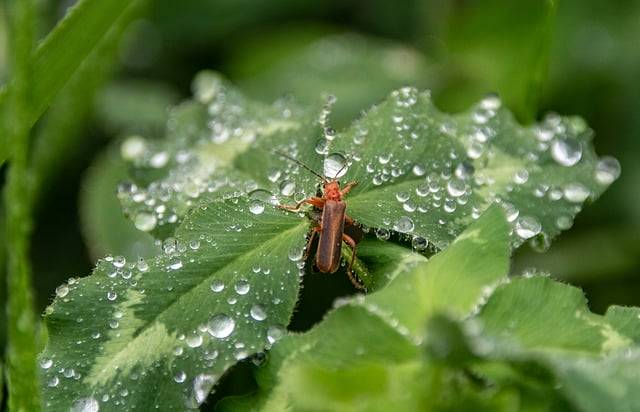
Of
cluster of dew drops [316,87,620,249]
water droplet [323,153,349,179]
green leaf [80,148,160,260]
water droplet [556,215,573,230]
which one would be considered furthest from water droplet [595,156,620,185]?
green leaf [80,148,160,260]

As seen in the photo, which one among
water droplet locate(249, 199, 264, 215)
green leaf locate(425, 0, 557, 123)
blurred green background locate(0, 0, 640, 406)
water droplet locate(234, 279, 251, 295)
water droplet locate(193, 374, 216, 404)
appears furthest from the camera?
green leaf locate(425, 0, 557, 123)

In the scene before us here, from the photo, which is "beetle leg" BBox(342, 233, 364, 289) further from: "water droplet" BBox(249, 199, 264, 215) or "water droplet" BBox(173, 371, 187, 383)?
"water droplet" BBox(173, 371, 187, 383)

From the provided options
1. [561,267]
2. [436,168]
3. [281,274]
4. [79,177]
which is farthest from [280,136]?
[79,177]

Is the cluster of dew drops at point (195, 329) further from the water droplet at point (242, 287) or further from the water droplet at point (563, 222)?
the water droplet at point (563, 222)

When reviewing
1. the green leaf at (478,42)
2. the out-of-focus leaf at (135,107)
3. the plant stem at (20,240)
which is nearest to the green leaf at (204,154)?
the plant stem at (20,240)

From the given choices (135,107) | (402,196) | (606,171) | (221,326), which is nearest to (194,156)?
(402,196)
